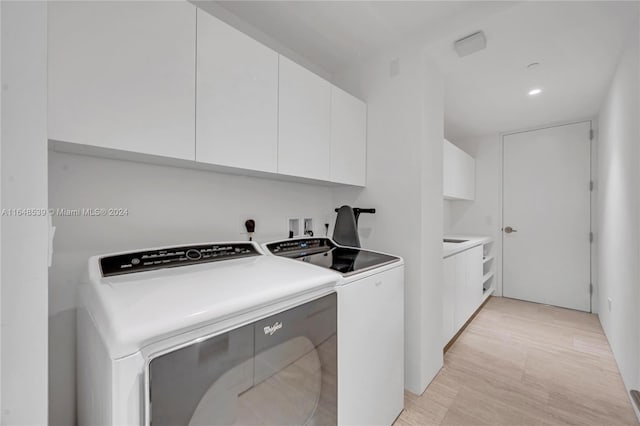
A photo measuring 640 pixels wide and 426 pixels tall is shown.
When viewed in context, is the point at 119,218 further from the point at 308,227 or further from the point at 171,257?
the point at 308,227

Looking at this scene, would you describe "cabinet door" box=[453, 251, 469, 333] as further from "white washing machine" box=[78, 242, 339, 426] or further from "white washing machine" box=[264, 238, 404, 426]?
"white washing machine" box=[78, 242, 339, 426]

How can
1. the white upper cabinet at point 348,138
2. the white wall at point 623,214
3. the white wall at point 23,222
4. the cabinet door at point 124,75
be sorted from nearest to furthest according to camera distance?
the white wall at point 23,222 → the cabinet door at point 124,75 → the white wall at point 623,214 → the white upper cabinet at point 348,138

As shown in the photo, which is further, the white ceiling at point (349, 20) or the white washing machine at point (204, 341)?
the white ceiling at point (349, 20)

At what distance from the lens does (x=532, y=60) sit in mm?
1906

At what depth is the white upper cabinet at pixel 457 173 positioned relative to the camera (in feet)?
9.50

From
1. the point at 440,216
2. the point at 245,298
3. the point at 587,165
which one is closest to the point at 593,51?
the point at 440,216

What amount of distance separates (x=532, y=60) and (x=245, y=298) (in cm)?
255

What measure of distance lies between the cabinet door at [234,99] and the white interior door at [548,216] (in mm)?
3698

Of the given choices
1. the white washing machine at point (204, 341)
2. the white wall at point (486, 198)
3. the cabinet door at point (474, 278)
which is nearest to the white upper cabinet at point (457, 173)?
the white wall at point (486, 198)

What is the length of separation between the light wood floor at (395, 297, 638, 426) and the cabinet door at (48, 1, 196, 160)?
197cm

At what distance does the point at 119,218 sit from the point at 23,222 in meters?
0.86

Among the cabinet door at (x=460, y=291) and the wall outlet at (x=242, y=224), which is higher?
the wall outlet at (x=242, y=224)

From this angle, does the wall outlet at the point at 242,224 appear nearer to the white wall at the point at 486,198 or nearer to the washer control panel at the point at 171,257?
the washer control panel at the point at 171,257

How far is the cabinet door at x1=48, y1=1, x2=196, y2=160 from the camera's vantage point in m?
0.78
